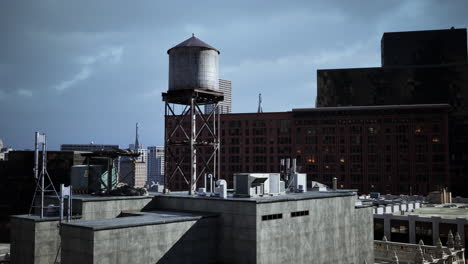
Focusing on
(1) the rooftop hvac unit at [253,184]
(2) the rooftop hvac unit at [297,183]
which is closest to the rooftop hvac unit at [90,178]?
(1) the rooftop hvac unit at [253,184]

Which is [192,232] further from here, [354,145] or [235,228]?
[354,145]

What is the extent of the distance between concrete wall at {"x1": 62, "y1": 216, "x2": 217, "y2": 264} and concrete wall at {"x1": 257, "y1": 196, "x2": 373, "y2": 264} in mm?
5205

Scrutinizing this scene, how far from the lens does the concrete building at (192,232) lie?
33.8 m

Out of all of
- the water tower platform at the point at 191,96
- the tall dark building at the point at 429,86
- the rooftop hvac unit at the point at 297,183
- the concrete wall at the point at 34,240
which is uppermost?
the tall dark building at the point at 429,86

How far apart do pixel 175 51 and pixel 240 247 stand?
25628 millimetres

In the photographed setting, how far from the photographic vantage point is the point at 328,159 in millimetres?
157250

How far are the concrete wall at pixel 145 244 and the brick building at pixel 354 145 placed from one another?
4262 inches

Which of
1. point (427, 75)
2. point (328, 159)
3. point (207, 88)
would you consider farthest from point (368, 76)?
point (207, 88)

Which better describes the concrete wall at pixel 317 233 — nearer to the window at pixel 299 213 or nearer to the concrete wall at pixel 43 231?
the window at pixel 299 213

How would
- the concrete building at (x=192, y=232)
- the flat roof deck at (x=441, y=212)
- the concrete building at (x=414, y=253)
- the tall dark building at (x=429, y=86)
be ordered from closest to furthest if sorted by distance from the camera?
1. the concrete building at (x=192, y=232)
2. the concrete building at (x=414, y=253)
3. the flat roof deck at (x=441, y=212)
4. the tall dark building at (x=429, y=86)

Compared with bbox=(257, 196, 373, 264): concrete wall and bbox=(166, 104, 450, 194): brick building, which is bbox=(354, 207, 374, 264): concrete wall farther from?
bbox=(166, 104, 450, 194): brick building

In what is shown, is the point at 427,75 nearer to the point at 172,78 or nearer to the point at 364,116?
the point at 364,116

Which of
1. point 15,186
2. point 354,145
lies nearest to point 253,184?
point 15,186

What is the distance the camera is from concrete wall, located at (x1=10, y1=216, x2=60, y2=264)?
132 ft
